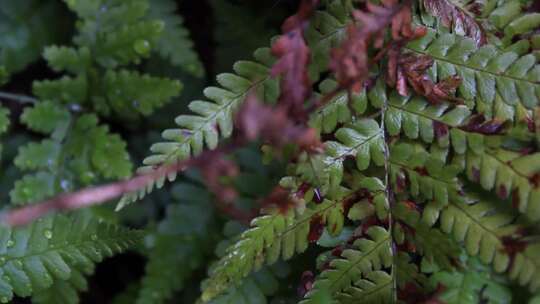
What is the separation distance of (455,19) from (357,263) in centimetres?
86

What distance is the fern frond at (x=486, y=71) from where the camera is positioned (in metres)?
1.96

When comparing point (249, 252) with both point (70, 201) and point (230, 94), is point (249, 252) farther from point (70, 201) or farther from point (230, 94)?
point (70, 201)

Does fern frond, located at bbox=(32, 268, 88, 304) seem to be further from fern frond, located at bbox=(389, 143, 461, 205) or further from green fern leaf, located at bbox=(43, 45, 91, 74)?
fern frond, located at bbox=(389, 143, 461, 205)

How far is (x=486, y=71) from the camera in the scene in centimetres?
201

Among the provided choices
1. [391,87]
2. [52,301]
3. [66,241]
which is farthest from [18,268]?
[391,87]

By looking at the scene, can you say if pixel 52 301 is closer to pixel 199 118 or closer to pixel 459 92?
pixel 199 118

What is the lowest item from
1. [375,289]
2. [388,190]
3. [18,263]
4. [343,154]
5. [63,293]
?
[63,293]

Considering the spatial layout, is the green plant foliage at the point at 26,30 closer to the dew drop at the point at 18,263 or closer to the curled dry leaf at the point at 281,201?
the dew drop at the point at 18,263

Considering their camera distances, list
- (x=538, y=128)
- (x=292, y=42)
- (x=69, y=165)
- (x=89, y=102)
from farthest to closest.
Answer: (x=89, y=102), (x=69, y=165), (x=538, y=128), (x=292, y=42)

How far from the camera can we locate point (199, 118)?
2.08 m

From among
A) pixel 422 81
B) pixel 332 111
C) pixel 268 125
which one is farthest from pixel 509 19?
pixel 268 125

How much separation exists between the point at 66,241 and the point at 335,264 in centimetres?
94

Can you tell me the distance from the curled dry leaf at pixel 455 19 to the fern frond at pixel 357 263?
2.32ft

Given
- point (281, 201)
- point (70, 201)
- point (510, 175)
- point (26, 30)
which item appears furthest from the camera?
point (26, 30)
